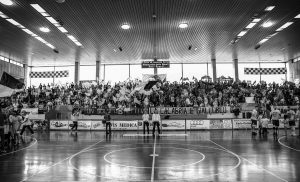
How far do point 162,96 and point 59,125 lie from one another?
1026cm

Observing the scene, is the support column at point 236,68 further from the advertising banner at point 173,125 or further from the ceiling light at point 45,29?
the ceiling light at point 45,29

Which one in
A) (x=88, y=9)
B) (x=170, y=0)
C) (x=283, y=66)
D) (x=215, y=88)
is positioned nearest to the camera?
(x=170, y=0)

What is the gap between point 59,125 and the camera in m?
22.9

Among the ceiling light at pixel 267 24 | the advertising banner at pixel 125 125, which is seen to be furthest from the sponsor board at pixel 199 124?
the ceiling light at pixel 267 24

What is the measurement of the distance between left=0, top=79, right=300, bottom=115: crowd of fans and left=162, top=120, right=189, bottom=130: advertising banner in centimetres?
232

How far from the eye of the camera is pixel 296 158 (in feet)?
29.3

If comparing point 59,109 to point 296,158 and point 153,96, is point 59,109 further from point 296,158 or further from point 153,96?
point 296,158

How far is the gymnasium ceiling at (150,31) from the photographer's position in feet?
49.3

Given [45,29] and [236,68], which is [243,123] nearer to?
[236,68]

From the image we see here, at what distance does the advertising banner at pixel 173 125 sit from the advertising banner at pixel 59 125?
913cm

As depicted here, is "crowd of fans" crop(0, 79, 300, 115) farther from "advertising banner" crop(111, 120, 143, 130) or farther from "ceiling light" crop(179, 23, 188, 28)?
"ceiling light" crop(179, 23, 188, 28)

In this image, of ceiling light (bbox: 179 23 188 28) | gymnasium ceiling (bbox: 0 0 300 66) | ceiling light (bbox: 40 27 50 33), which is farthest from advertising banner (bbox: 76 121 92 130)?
ceiling light (bbox: 179 23 188 28)

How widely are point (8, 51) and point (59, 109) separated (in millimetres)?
9035

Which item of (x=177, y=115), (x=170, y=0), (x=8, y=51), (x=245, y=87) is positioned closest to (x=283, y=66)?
(x=245, y=87)
